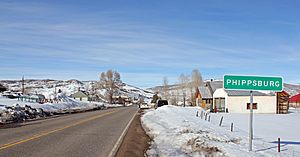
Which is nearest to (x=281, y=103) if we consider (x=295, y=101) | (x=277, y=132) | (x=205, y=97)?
(x=205, y=97)

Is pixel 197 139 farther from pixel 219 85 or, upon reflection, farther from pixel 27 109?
pixel 219 85

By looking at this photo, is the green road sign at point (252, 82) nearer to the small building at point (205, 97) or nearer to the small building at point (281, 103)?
the small building at point (281, 103)

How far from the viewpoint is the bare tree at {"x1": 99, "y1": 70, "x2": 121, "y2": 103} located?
134250 mm

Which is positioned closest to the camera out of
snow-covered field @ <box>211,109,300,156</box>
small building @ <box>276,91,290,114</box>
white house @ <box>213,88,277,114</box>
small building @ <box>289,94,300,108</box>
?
snow-covered field @ <box>211,109,300,156</box>

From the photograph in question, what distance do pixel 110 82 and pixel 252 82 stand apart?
123m

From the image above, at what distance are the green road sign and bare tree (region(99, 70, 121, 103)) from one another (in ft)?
402

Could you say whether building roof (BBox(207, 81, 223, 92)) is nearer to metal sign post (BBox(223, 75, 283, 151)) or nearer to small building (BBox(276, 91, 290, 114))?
small building (BBox(276, 91, 290, 114))

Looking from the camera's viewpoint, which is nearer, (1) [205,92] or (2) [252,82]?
(2) [252,82]

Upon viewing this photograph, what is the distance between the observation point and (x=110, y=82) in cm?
13412

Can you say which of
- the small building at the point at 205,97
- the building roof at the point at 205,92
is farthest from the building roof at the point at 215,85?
the building roof at the point at 205,92

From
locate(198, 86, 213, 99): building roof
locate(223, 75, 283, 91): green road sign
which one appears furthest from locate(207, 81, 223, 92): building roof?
locate(223, 75, 283, 91): green road sign

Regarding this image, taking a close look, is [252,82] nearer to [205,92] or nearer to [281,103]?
[281,103]

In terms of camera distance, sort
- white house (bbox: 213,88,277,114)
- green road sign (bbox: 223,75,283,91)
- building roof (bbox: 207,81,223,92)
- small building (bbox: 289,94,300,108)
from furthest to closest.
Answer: small building (bbox: 289,94,300,108), building roof (bbox: 207,81,223,92), white house (bbox: 213,88,277,114), green road sign (bbox: 223,75,283,91)

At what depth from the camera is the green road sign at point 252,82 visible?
12.5 metres
